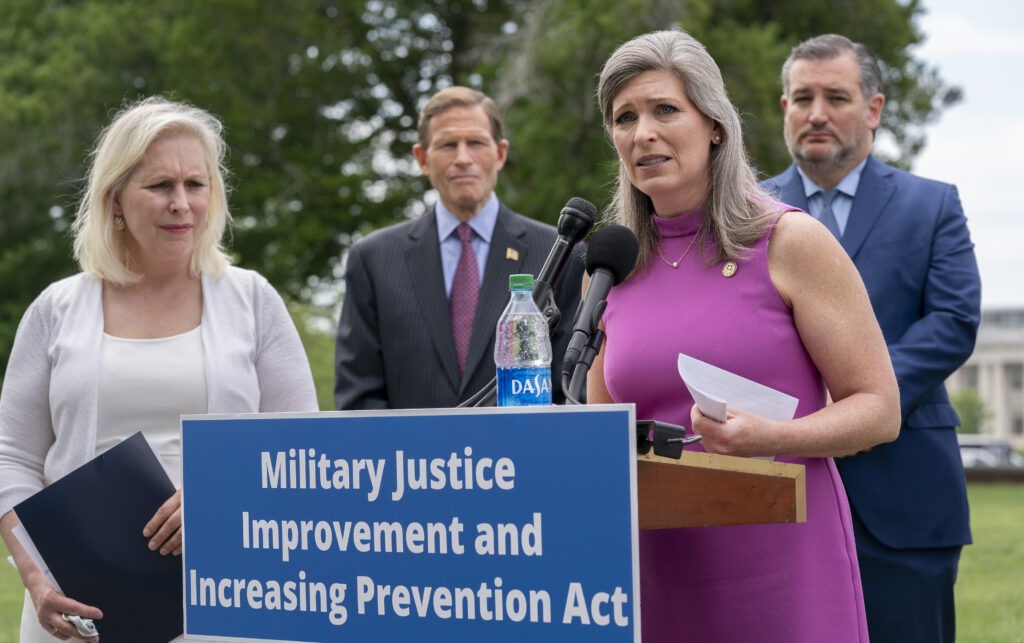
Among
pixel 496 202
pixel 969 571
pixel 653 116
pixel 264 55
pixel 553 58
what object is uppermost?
pixel 264 55

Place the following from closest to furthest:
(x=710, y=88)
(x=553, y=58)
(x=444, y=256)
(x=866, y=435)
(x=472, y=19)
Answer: (x=866, y=435), (x=710, y=88), (x=444, y=256), (x=553, y=58), (x=472, y=19)

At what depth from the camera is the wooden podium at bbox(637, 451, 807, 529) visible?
2270mm

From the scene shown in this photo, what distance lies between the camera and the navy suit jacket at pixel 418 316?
4.84 metres

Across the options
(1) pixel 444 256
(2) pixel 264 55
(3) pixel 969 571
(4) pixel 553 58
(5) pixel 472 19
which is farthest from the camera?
(5) pixel 472 19

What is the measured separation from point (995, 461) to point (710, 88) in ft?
186

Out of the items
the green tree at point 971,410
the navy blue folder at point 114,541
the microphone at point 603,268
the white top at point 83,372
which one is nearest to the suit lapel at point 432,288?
the white top at point 83,372

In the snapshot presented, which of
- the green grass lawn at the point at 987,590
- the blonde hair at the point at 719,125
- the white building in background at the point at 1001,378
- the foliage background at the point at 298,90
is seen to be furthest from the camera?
the white building in background at the point at 1001,378

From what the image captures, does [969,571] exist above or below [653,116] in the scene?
below

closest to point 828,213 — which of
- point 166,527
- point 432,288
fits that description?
point 432,288

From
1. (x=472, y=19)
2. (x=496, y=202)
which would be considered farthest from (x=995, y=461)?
(x=496, y=202)

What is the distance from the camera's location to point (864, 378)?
2693mm

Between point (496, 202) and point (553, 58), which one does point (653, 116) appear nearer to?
point (496, 202)

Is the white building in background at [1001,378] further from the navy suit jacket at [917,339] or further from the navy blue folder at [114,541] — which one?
the navy blue folder at [114,541]

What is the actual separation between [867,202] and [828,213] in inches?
6.0
